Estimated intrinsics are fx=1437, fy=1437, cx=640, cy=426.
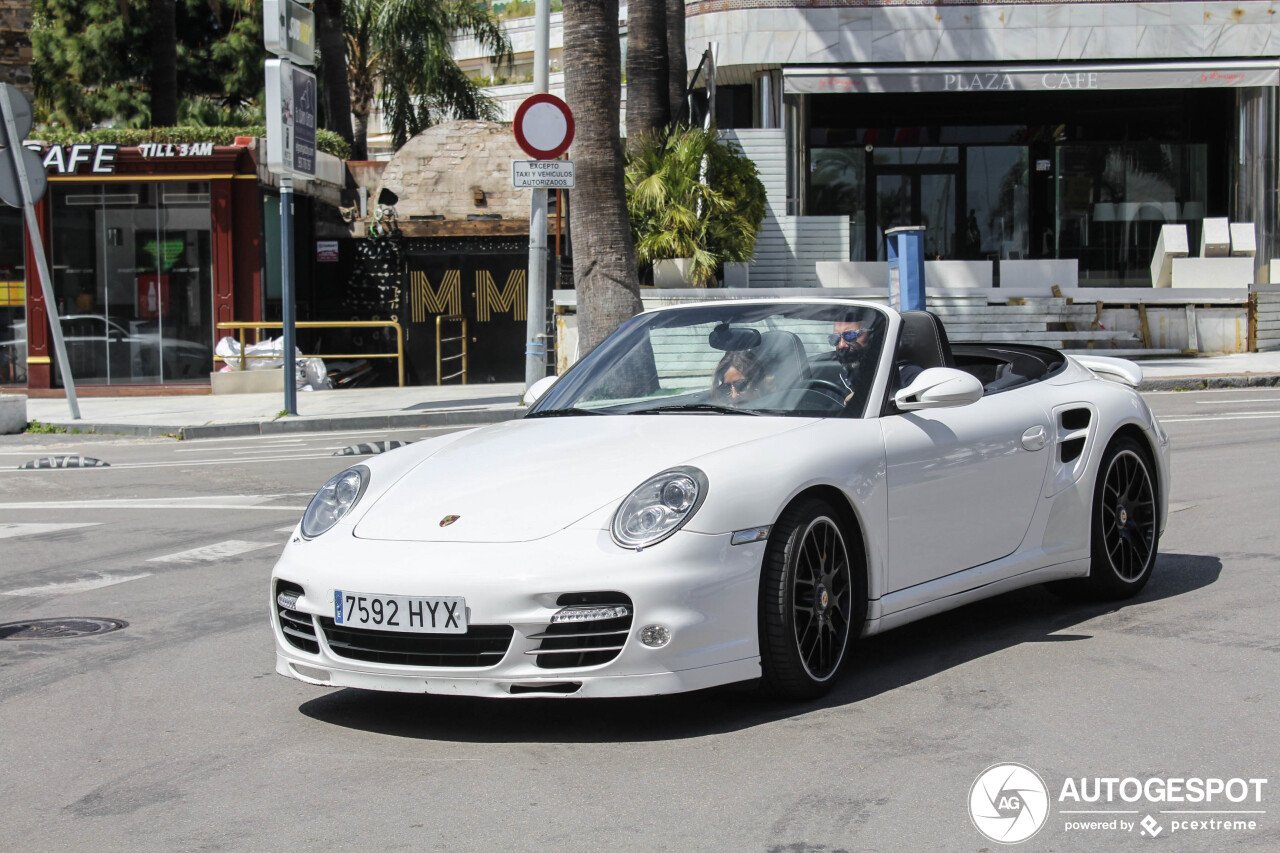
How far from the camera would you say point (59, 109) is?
3466 cm

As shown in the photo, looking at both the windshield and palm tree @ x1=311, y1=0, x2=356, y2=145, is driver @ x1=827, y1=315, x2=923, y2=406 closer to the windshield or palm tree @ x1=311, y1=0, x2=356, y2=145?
the windshield

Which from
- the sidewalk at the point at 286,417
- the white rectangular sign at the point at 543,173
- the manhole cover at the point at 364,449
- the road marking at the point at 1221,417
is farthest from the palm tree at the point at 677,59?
the manhole cover at the point at 364,449

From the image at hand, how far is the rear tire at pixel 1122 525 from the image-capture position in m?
6.05

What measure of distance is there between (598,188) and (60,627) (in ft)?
36.5

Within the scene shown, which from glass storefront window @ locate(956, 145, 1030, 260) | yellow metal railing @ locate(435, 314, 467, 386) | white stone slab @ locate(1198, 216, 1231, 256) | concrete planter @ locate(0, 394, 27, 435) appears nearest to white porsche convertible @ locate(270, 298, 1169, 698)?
concrete planter @ locate(0, 394, 27, 435)

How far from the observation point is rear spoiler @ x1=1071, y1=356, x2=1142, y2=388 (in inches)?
268

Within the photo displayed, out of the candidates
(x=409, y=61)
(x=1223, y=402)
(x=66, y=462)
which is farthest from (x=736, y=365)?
(x=409, y=61)

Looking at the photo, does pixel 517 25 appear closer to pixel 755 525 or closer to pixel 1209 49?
pixel 1209 49

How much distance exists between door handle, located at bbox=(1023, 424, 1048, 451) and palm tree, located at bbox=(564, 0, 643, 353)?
34.4 ft

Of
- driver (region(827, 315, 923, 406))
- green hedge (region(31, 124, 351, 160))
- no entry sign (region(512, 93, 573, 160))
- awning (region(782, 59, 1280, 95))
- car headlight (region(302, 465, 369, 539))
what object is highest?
awning (region(782, 59, 1280, 95))

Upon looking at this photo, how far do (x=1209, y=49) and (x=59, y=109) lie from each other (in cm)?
2581

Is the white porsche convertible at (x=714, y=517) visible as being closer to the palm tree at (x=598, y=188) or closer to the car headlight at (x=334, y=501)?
the car headlight at (x=334, y=501)

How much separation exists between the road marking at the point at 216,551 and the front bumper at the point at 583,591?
12.4ft

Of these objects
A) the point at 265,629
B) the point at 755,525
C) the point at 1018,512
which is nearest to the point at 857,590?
the point at 755,525
